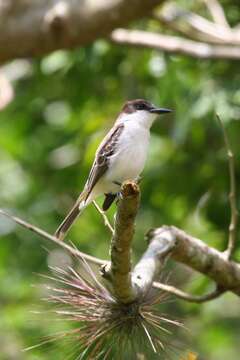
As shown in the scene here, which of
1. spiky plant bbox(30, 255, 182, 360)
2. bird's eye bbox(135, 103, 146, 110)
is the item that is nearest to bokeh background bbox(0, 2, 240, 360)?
bird's eye bbox(135, 103, 146, 110)

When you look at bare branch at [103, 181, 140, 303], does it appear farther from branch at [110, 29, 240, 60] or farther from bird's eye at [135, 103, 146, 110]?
branch at [110, 29, 240, 60]

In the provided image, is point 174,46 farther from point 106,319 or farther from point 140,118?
point 106,319

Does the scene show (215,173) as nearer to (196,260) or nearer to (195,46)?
(195,46)

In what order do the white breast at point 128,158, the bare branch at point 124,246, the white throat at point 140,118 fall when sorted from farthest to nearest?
the white throat at point 140,118 → the white breast at point 128,158 → the bare branch at point 124,246

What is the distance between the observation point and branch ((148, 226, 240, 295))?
475 cm

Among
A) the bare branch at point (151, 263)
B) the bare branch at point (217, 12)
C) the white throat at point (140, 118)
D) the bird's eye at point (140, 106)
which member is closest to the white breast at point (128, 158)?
the white throat at point (140, 118)

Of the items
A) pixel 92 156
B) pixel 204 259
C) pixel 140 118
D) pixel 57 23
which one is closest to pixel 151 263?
pixel 204 259

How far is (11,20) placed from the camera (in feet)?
19.5

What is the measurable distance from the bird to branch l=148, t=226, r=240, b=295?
32 centimetres

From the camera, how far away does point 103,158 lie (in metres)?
4.71

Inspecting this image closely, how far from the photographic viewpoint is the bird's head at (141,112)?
500 cm

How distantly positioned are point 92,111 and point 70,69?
1.23 ft

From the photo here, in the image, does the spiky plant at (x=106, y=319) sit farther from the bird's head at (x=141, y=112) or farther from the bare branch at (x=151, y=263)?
the bird's head at (x=141, y=112)

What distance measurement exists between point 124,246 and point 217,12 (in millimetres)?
3886
